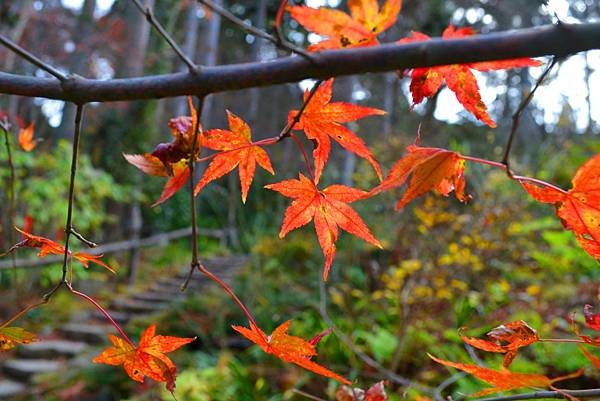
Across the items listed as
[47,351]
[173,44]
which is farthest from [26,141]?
[47,351]

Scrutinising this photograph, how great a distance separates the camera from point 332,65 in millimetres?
356

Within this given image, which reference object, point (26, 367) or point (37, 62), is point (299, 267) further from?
point (37, 62)

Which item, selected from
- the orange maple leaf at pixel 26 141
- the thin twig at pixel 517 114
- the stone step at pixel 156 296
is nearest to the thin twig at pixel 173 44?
the thin twig at pixel 517 114

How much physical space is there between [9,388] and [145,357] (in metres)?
4.00

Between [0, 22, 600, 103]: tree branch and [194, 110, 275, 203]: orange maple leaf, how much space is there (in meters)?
0.15

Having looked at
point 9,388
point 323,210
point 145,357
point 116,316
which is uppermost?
point 323,210

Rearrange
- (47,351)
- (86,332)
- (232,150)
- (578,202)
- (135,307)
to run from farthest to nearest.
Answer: (135,307), (86,332), (47,351), (232,150), (578,202)

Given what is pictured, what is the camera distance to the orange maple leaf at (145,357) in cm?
59

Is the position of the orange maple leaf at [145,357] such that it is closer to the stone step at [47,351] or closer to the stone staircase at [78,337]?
the stone staircase at [78,337]

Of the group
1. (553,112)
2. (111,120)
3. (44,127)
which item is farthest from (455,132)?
(44,127)

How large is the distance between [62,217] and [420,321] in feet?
9.85

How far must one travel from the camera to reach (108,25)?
8.87m

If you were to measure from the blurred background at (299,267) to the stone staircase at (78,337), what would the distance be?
0.02m

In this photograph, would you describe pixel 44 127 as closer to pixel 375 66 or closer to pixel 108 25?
pixel 108 25
